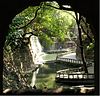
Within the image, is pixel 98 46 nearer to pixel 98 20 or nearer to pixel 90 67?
pixel 98 20

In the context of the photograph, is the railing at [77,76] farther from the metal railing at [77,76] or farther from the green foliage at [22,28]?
the green foliage at [22,28]

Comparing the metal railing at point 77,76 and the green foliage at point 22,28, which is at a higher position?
the green foliage at point 22,28

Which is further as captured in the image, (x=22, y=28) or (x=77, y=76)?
(x=77, y=76)

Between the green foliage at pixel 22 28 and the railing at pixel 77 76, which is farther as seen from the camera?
the railing at pixel 77 76

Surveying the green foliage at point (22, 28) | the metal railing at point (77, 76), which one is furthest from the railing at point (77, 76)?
the green foliage at point (22, 28)

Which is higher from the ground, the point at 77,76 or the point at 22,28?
the point at 22,28

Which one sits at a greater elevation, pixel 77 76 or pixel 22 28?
pixel 22 28

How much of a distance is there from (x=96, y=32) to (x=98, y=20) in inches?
10.2

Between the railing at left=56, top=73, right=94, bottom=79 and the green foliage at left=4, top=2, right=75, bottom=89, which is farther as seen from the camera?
the railing at left=56, top=73, right=94, bottom=79

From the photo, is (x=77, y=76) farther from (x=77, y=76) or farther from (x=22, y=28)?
(x=22, y=28)

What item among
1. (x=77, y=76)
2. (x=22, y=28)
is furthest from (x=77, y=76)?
(x=22, y=28)

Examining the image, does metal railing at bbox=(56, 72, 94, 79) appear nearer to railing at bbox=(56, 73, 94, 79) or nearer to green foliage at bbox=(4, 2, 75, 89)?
railing at bbox=(56, 73, 94, 79)

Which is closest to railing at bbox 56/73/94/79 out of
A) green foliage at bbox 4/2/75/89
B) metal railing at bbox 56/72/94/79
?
metal railing at bbox 56/72/94/79

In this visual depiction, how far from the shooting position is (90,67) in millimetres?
31172
